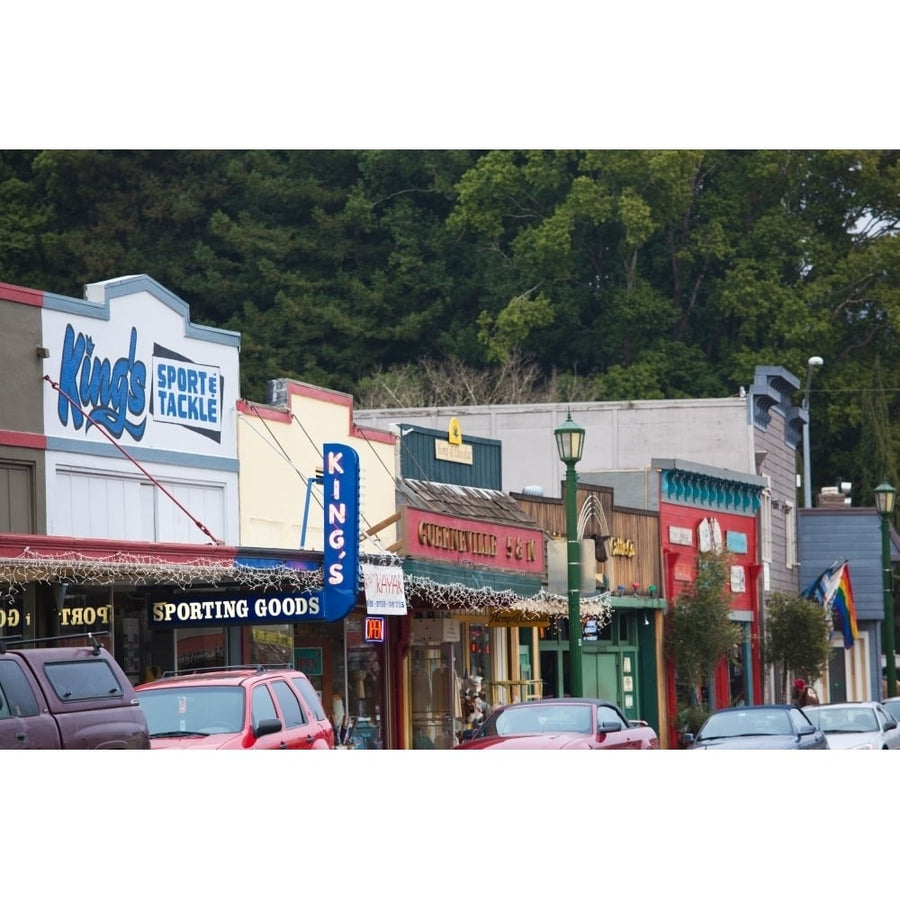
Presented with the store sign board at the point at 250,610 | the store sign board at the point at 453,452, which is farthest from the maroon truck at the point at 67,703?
the store sign board at the point at 453,452

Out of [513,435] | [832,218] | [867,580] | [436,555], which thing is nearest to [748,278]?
[832,218]

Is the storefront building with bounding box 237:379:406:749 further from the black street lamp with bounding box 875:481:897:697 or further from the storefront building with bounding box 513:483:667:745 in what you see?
the black street lamp with bounding box 875:481:897:697

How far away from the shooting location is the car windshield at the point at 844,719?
27.5 metres

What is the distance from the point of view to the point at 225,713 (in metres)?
17.7

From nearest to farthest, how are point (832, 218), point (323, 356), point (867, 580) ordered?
point (867, 580) < point (323, 356) < point (832, 218)

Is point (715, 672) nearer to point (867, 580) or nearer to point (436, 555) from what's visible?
point (867, 580)

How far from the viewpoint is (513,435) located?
46188mm

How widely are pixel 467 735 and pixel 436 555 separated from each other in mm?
5904

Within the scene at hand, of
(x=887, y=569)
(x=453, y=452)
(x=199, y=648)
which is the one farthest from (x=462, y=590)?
(x=887, y=569)

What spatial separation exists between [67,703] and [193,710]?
1.68 meters

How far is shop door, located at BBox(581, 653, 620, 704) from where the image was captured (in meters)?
38.9

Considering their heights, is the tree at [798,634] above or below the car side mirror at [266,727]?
above

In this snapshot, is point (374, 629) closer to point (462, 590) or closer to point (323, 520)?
point (323, 520)

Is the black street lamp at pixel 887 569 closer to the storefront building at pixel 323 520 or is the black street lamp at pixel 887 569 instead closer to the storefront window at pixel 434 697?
the storefront window at pixel 434 697
